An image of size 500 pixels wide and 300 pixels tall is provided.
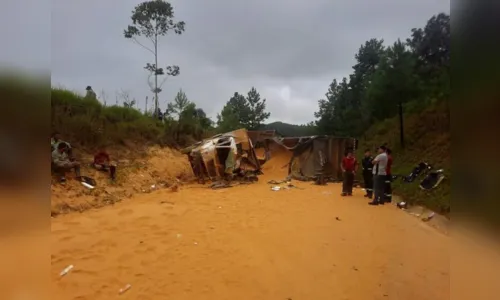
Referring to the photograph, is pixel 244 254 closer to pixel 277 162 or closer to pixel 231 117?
pixel 277 162

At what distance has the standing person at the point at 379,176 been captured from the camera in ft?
28.6

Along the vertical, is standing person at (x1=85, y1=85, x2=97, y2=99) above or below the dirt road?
above

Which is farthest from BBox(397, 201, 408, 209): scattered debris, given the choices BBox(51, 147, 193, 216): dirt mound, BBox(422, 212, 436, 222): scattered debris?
BBox(51, 147, 193, 216): dirt mound

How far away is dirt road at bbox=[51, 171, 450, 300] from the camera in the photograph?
3.81m

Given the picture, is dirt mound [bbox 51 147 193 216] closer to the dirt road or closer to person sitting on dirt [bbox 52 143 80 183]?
person sitting on dirt [bbox 52 143 80 183]

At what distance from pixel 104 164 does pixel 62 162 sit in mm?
1975

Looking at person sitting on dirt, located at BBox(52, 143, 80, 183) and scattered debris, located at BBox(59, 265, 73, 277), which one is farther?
person sitting on dirt, located at BBox(52, 143, 80, 183)

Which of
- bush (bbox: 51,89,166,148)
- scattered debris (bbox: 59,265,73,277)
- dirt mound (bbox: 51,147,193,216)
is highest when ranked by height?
bush (bbox: 51,89,166,148)

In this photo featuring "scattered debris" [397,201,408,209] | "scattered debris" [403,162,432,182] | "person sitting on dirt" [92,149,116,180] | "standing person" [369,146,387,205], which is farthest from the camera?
"scattered debris" [403,162,432,182]

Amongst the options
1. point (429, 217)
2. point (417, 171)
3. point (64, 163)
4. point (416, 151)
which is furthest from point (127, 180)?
point (417, 171)

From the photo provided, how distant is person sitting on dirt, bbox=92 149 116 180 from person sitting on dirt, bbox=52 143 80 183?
3.75 ft

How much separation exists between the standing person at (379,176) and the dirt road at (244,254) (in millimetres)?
1132

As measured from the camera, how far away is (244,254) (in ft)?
16.2

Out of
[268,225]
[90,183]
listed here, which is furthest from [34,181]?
[90,183]
